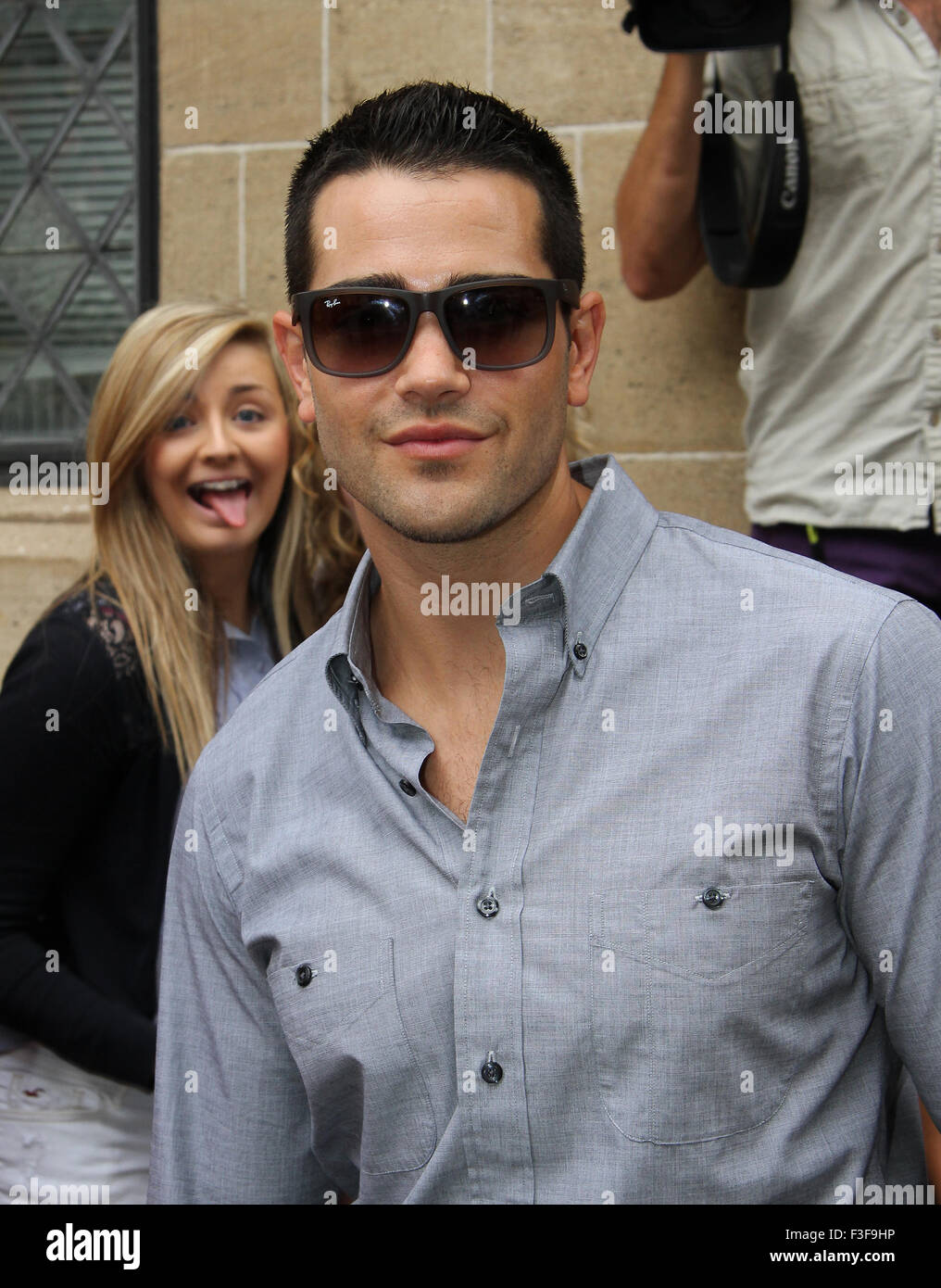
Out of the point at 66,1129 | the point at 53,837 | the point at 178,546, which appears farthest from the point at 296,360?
the point at 66,1129

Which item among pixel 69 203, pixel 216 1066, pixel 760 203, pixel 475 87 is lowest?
pixel 216 1066

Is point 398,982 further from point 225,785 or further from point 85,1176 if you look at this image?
point 85,1176

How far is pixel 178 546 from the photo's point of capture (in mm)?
3051

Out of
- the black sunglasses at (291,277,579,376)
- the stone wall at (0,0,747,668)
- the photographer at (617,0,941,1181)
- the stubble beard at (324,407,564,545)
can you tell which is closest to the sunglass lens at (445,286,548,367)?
the black sunglasses at (291,277,579,376)

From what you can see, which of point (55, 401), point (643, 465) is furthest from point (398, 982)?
point (55, 401)

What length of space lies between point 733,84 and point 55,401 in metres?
2.39

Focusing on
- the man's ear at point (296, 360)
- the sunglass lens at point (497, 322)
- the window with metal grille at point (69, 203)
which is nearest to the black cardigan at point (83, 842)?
the man's ear at point (296, 360)

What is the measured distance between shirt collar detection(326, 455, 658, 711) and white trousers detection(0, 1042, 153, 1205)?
1183 millimetres

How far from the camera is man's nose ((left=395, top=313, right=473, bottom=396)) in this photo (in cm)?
181

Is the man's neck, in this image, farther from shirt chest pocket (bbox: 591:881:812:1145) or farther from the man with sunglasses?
shirt chest pocket (bbox: 591:881:812:1145)

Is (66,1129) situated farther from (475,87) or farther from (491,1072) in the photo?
(475,87)

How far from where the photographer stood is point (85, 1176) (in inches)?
106

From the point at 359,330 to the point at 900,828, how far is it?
0.93 m

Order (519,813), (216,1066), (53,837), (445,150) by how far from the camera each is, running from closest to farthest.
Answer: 1. (519,813)
2. (445,150)
3. (216,1066)
4. (53,837)
